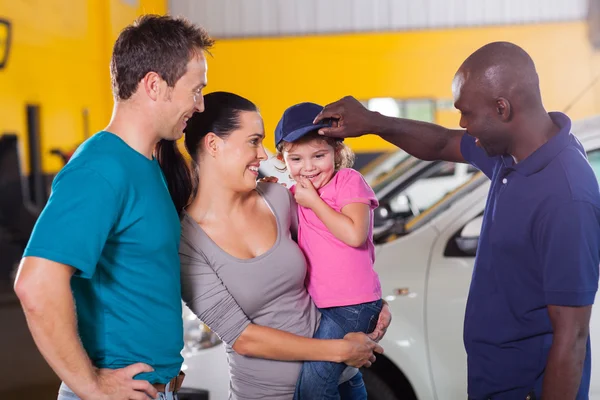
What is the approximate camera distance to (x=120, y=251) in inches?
64.6

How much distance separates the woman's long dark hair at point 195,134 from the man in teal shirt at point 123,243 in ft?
0.76

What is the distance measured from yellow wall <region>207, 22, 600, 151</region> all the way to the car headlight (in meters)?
10.6

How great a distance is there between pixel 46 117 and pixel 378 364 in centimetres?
885

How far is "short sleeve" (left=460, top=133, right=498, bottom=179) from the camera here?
7.20 ft

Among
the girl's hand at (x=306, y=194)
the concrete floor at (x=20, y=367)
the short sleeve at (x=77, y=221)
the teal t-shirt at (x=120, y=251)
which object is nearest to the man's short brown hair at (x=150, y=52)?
the teal t-shirt at (x=120, y=251)

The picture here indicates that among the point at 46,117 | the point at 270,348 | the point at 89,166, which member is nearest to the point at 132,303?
the point at 89,166

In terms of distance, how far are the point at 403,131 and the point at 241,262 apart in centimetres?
77

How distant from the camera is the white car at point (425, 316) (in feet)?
10.2

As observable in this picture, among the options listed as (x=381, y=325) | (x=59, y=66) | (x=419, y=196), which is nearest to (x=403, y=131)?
(x=381, y=325)

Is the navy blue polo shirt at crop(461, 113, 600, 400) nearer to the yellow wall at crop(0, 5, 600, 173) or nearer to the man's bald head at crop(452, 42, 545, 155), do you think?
the man's bald head at crop(452, 42, 545, 155)

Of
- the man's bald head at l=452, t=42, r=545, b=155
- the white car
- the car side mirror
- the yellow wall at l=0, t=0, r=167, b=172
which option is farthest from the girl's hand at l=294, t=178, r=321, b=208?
the yellow wall at l=0, t=0, r=167, b=172

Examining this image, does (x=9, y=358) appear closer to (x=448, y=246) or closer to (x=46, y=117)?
(x=448, y=246)

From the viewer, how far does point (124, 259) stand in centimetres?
165

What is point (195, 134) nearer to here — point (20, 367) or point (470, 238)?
point (470, 238)
